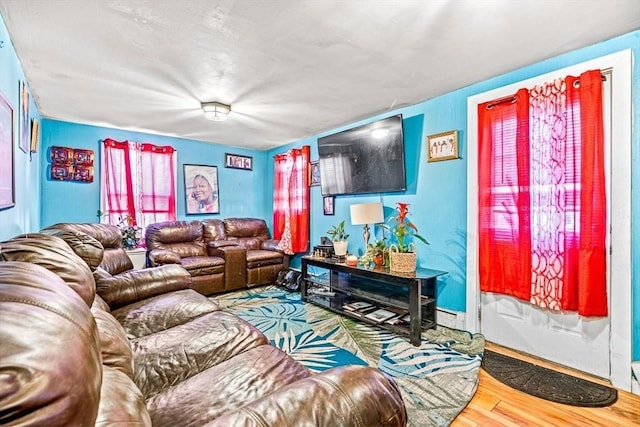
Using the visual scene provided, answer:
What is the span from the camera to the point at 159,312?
1898 mm

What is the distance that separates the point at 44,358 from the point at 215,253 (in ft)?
13.5

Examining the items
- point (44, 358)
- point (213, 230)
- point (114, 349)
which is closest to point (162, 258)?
point (213, 230)

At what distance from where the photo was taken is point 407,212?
3.27m

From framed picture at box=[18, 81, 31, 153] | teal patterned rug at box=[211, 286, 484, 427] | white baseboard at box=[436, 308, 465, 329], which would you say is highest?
framed picture at box=[18, 81, 31, 153]

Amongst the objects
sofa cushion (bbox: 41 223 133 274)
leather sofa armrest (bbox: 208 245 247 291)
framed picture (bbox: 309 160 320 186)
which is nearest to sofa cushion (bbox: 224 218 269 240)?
leather sofa armrest (bbox: 208 245 247 291)

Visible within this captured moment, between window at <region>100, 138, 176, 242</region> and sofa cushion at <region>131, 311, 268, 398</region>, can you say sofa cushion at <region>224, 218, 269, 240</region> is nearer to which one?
window at <region>100, 138, 176, 242</region>

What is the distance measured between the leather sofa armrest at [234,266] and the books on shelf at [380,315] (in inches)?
82.1

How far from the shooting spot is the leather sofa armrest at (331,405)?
29.6 inches

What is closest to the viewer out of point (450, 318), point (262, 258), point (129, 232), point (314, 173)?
point (450, 318)

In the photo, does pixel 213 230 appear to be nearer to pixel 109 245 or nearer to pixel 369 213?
pixel 109 245

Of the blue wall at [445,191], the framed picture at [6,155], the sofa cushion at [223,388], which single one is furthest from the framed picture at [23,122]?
the blue wall at [445,191]

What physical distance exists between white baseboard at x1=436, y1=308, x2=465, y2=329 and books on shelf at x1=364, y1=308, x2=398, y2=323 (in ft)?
1.41

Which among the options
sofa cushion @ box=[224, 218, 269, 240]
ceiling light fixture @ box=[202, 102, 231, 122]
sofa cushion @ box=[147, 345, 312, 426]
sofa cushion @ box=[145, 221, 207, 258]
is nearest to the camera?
sofa cushion @ box=[147, 345, 312, 426]

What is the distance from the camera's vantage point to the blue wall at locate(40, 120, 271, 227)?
3.85 meters
